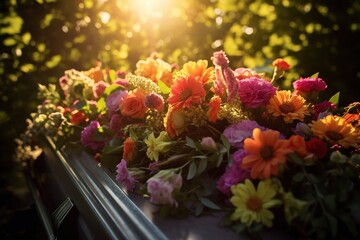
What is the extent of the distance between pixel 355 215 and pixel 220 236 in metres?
0.37

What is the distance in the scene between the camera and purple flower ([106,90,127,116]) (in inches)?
84.6

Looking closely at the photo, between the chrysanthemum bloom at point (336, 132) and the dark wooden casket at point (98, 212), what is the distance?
1.31 ft

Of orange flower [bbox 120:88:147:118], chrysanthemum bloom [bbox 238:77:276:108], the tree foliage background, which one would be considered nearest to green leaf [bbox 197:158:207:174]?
chrysanthemum bloom [bbox 238:77:276:108]

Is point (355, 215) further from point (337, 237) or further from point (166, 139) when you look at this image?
point (166, 139)

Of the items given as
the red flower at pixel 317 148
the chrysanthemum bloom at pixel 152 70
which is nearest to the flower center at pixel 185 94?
the red flower at pixel 317 148

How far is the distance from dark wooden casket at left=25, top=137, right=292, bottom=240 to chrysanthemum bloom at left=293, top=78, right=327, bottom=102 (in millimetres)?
771

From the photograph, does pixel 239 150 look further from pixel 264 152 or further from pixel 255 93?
pixel 255 93

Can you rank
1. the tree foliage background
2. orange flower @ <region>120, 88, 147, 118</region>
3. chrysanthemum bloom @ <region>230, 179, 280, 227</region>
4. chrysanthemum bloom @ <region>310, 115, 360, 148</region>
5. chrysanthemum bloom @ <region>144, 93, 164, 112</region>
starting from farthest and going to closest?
the tree foliage background, orange flower @ <region>120, 88, 147, 118</region>, chrysanthemum bloom @ <region>144, 93, 164, 112</region>, chrysanthemum bloom @ <region>310, 115, 360, 148</region>, chrysanthemum bloom @ <region>230, 179, 280, 227</region>

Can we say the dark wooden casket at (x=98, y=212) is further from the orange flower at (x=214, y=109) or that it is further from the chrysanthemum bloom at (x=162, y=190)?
the orange flower at (x=214, y=109)

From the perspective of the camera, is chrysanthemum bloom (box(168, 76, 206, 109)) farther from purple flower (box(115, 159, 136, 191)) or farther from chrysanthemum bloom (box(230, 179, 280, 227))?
chrysanthemum bloom (box(230, 179, 280, 227))

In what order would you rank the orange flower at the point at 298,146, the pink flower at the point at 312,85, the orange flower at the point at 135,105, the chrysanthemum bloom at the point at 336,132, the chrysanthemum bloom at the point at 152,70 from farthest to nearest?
the chrysanthemum bloom at the point at 152,70
the orange flower at the point at 135,105
the pink flower at the point at 312,85
the chrysanthemum bloom at the point at 336,132
the orange flower at the point at 298,146

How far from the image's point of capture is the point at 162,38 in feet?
13.8

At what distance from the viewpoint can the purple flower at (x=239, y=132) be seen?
1433 mm

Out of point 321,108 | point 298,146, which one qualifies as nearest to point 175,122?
point 298,146
